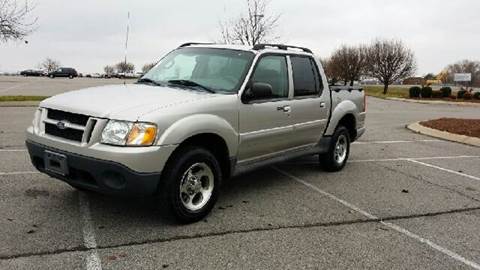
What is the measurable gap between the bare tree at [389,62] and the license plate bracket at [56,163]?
168 ft

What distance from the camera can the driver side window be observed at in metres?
5.46

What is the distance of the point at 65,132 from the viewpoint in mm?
4344

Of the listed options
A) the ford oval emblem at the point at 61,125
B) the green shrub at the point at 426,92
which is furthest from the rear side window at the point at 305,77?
the green shrub at the point at 426,92

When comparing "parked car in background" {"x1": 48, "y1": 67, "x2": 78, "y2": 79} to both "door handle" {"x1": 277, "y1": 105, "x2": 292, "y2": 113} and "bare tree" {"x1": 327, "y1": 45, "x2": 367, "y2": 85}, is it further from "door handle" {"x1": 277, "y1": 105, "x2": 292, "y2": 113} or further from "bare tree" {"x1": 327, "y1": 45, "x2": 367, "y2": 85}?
"door handle" {"x1": 277, "y1": 105, "x2": 292, "y2": 113}

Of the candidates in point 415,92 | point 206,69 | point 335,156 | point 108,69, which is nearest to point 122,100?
point 206,69

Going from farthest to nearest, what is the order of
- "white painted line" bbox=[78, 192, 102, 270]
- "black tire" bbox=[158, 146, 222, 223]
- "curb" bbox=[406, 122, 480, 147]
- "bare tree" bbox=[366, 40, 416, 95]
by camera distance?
1. "bare tree" bbox=[366, 40, 416, 95]
2. "curb" bbox=[406, 122, 480, 147]
3. "black tire" bbox=[158, 146, 222, 223]
4. "white painted line" bbox=[78, 192, 102, 270]

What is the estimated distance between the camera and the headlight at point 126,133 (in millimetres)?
4043

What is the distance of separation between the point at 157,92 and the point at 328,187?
289 cm

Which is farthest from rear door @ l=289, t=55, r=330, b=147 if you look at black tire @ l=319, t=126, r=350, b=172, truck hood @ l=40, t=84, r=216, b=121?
truck hood @ l=40, t=84, r=216, b=121

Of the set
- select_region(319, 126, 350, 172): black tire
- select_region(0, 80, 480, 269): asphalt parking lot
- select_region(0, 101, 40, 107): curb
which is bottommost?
select_region(0, 80, 480, 269): asphalt parking lot

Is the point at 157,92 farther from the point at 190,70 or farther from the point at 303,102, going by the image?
the point at 303,102

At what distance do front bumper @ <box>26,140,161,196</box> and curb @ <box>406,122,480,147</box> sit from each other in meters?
10.1

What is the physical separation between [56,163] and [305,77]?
11.4ft

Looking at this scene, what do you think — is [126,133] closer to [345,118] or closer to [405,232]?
[405,232]
